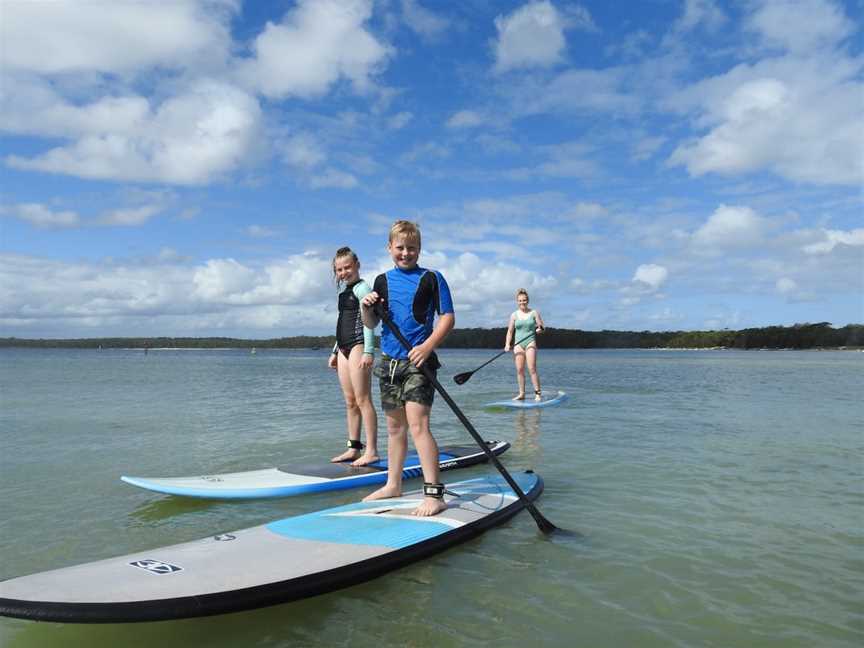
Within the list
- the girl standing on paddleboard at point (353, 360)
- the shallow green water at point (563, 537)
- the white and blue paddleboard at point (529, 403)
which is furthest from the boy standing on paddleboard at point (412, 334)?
the white and blue paddleboard at point (529, 403)

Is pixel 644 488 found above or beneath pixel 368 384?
beneath

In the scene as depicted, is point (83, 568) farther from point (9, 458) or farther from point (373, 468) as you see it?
point (9, 458)

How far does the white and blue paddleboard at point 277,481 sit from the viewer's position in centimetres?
564

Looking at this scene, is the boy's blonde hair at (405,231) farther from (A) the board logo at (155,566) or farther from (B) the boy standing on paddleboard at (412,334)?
(A) the board logo at (155,566)

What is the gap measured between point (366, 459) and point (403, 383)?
2270mm

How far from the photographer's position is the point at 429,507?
462cm

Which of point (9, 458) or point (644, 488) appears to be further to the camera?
point (9, 458)

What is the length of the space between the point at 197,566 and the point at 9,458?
260 inches

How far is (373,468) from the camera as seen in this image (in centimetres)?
651

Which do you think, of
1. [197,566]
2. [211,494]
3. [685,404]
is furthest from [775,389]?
[197,566]

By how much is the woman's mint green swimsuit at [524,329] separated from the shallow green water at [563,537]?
9.77 feet

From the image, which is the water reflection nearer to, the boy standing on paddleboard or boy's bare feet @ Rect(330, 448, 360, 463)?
boy's bare feet @ Rect(330, 448, 360, 463)

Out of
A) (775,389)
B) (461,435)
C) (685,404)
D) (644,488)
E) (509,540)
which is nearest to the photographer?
(509,540)

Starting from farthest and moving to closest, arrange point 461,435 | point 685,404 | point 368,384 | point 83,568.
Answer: point 685,404, point 461,435, point 368,384, point 83,568
